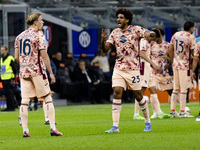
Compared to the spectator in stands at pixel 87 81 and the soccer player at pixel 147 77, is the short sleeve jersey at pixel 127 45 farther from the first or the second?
the spectator in stands at pixel 87 81

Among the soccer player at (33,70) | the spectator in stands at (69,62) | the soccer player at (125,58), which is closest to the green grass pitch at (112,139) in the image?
the soccer player at (33,70)

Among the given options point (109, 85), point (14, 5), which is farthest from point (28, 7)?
point (109, 85)

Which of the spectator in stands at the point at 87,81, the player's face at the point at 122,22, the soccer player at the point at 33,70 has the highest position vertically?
the player's face at the point at 122,22

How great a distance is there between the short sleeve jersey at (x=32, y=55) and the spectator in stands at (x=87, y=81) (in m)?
15.7

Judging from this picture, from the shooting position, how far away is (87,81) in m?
26.6

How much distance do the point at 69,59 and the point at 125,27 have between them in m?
16.7

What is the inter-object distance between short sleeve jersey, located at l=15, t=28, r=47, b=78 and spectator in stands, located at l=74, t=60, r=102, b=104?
51.6 feet

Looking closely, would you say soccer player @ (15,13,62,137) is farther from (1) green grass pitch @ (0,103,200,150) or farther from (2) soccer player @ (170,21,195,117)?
(2) soccer player @ (170,21,195,117)

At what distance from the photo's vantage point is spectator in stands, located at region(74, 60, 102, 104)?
2659 cm

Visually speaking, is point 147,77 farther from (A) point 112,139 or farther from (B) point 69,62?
(B) point 69,62

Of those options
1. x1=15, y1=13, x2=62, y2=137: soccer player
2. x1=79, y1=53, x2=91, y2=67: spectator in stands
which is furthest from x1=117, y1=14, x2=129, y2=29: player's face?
x1=79, y1=53, x2=91, y2=67: spectator in stands

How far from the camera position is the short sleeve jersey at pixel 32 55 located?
1069cm

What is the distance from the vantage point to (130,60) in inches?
436

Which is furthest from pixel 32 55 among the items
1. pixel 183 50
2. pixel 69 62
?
pixel 69 62
